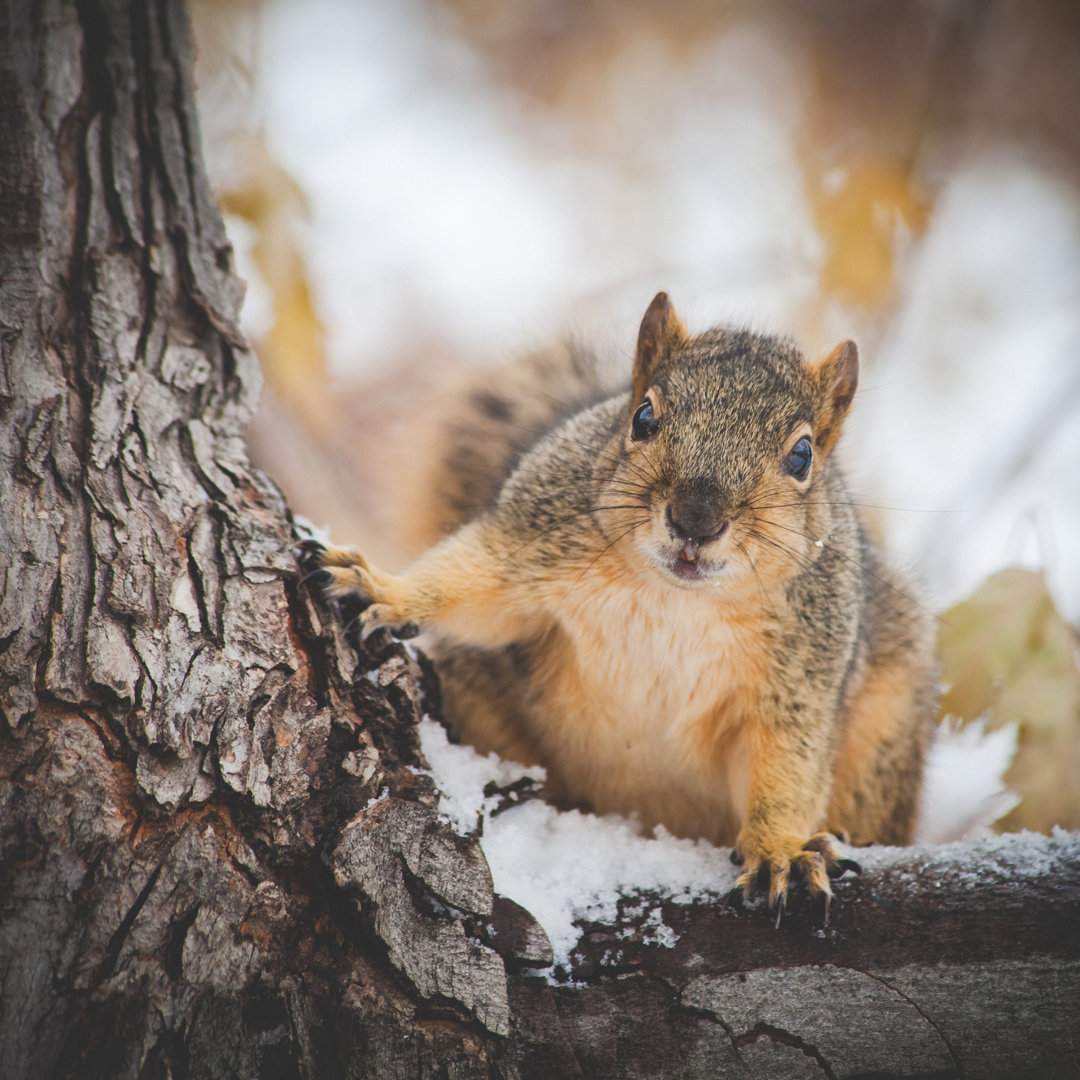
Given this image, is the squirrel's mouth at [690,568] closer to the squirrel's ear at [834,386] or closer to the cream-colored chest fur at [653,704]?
the cream-colored chest fur at [653,704]

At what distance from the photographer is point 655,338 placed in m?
2.18

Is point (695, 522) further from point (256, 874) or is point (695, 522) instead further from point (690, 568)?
point (256, 874)

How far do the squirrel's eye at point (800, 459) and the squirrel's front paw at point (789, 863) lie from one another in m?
0.78

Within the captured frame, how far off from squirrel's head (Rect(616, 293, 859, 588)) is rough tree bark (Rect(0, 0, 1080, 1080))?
0.62 m

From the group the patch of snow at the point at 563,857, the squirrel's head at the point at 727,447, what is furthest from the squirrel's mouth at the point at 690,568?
the patch of snow at the point at 563,857

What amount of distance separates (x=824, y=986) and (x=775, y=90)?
386cm

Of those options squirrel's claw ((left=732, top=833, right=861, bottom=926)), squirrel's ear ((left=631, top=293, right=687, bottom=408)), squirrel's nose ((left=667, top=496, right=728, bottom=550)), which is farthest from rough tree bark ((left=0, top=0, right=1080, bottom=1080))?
squirrel's ear ((left=631, top=293, right=687, bottom=408))

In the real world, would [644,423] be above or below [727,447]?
above

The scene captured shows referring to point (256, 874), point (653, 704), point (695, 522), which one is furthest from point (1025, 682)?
point (256, 874)

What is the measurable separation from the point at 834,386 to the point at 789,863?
3.70ft

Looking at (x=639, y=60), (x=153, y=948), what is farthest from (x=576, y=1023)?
(x=639, y=60)

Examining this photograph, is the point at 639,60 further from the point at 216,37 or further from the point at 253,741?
the point at 253,741

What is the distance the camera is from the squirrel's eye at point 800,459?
195 centimetres

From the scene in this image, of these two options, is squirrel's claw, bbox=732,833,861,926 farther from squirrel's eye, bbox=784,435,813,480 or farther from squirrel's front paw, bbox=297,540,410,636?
squirrel's front paw, bbox=297,540,410,636
